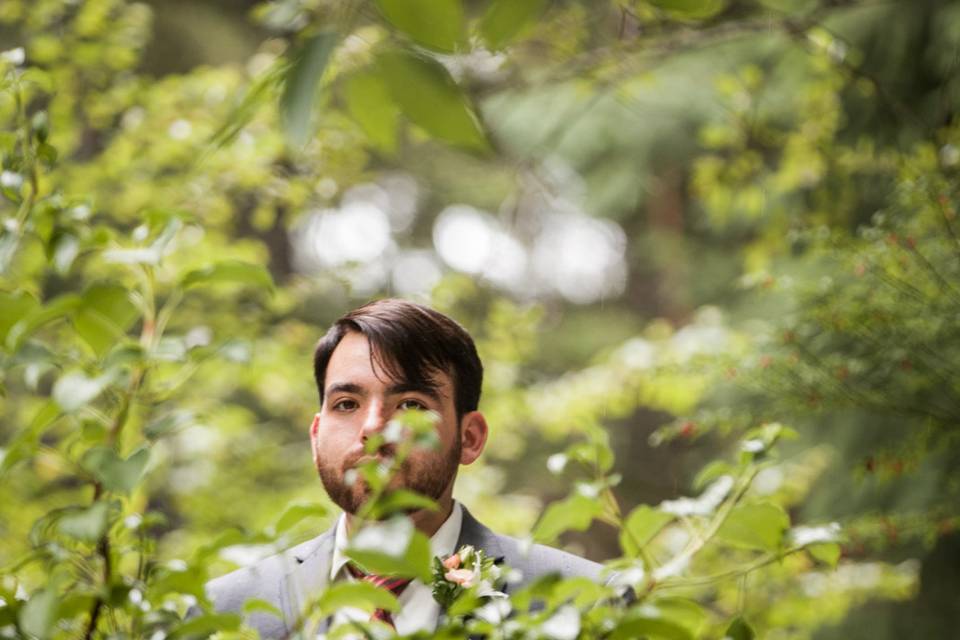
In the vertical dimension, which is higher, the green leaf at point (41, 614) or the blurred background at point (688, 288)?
the green leaf at point (41, 614)

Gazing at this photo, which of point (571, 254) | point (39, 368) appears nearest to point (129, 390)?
point (39, 368)

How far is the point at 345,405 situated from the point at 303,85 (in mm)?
758

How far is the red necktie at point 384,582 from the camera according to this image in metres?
1.22

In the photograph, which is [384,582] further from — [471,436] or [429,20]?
[429,20]

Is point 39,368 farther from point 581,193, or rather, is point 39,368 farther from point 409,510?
point 581,193

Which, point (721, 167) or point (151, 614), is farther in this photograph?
point (721, 167)

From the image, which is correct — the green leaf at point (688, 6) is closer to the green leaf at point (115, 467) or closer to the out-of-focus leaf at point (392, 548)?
the out-of-focus leaf at point (392, 548)

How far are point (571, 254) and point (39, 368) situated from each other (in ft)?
29.8

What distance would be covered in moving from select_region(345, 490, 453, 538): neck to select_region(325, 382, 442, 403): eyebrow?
0.14 m

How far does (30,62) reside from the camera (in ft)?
14.3

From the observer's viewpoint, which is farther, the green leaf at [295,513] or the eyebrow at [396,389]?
the eyebrow at [396,389]

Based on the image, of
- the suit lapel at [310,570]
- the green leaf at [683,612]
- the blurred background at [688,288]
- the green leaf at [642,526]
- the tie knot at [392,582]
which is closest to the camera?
the green leaf at [683,612]

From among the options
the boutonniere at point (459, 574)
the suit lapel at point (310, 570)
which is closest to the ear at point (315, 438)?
the suit lapel at point (310, 570)

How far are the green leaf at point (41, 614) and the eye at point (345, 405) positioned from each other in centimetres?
62
